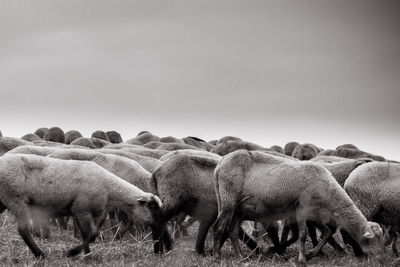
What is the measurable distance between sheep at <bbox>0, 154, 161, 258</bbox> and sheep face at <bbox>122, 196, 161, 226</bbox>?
2 cm

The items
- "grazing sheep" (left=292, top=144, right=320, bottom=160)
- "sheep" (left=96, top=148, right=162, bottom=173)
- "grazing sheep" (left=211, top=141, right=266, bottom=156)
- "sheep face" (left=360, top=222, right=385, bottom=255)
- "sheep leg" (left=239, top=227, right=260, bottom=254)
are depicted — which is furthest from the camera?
"grazing sheep" (left=292, top=144, right=320, bottom=160)

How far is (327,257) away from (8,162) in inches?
234

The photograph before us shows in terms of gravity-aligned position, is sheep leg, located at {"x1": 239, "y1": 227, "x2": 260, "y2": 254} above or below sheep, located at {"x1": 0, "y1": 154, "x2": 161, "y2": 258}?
below

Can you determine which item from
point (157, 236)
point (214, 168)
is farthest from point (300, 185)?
point (157, 236)

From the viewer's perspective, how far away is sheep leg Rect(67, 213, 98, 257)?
32.8 ft

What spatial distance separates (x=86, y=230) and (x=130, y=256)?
0.84m

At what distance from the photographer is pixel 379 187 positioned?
11.9 m

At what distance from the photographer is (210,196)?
1181cm

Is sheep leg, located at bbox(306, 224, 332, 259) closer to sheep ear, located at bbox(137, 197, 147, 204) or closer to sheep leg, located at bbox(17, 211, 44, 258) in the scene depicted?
sheep ear, located at bbox(137, 197, 147, 204)

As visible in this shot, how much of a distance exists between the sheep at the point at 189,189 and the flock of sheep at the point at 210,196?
0.02 meters

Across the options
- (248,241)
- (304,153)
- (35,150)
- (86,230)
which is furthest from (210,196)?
(304,153)

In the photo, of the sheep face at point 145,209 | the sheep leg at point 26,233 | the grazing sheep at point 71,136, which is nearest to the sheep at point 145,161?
the sheep face at point 145,209

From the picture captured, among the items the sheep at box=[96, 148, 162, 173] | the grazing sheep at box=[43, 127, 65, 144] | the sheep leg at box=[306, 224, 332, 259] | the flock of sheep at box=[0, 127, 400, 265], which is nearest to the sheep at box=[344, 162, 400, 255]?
the flock of sheep at box=[0, 127, 400, 265]

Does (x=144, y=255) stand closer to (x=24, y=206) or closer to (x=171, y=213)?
(x=171, y=213)
